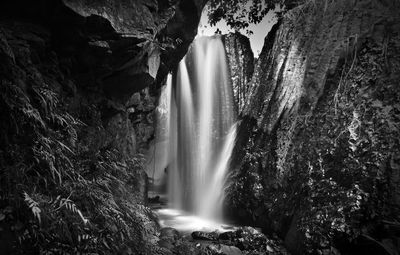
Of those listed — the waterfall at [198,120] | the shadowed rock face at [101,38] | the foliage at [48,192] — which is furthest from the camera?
the waterfall at [198,120]

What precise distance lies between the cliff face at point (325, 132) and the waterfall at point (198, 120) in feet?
7.44

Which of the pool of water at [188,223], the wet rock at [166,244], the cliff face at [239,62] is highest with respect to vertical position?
the cliff face at [239,62]

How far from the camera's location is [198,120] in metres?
10.8

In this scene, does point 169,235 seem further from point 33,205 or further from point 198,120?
point 198,120

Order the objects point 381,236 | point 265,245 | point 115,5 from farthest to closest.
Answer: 1. point 265,245
2. point 115,5
3. point 381,236

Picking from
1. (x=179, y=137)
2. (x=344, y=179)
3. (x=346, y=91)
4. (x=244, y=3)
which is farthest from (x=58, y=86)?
(x=244, y=3)

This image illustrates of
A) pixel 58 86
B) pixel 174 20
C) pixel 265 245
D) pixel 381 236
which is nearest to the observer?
pixel 381 236

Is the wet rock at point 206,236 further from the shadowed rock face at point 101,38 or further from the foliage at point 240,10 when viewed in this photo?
the foliage at point 240,10

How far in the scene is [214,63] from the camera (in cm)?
1140

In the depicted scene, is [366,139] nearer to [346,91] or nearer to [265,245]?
[346,91]

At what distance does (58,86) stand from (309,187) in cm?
516

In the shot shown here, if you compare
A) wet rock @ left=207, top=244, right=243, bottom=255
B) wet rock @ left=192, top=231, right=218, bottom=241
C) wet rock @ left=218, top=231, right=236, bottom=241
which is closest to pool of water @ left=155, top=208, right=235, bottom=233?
wet rock @ left=192, top=231, right=218, bottom=241

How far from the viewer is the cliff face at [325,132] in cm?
441

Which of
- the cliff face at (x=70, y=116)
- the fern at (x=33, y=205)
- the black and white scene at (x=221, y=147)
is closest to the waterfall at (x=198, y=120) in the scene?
the black and white scene at (x=221, y=147)
